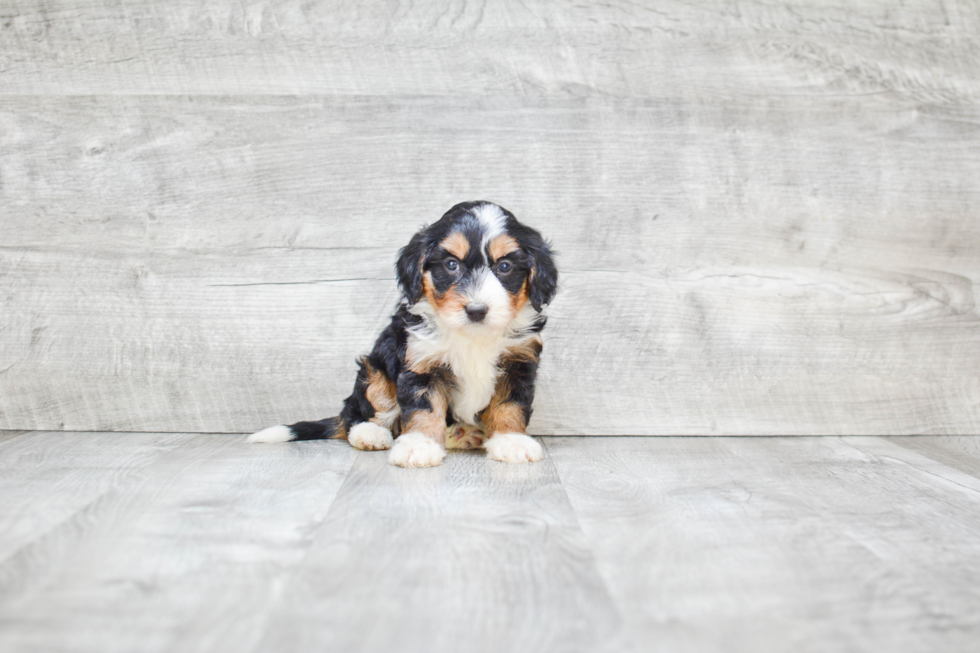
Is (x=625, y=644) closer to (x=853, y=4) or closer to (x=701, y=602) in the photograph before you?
(x=701, y=602)

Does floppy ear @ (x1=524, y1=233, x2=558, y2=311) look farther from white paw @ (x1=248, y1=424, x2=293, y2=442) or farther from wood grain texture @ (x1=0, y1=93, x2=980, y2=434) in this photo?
white paw @ (x1=248, y1=424, x2=293, y2=442)

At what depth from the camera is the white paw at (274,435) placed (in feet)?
10.0

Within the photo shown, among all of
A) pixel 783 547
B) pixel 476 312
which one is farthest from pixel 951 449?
pixel 476 312

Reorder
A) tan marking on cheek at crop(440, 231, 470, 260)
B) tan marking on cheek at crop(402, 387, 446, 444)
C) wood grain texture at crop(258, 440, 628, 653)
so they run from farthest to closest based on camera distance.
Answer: tan marking on cheek at crop(402, 387, 446, 444) → tan marking on cheek at crop(440, 231, 470, 260) → wood grain texture at crop(258, 440, 628, 653)

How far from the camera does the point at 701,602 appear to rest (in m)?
1.49

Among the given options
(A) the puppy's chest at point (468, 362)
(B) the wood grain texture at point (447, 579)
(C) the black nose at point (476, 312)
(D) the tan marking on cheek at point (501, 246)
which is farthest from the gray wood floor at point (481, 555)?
(D) the tan marking on cheek at point (501, 246)

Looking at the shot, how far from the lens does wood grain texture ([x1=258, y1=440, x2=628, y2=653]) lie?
4.37ft

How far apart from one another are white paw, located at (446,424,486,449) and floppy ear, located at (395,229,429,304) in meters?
0.55

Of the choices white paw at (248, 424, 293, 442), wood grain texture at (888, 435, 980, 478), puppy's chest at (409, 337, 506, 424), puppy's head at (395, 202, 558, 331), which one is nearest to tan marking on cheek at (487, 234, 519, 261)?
puppy's head at (395, 202, 558, 331)

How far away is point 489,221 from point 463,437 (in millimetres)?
863

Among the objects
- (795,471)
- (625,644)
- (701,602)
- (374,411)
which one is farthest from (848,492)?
(374,411)

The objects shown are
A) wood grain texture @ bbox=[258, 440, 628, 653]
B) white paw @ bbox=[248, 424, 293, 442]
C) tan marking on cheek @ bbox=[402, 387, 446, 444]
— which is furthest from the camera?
white paw @ bbox=[248, 424, 293, 442]

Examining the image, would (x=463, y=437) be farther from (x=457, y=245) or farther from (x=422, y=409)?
(x=457, y=245)

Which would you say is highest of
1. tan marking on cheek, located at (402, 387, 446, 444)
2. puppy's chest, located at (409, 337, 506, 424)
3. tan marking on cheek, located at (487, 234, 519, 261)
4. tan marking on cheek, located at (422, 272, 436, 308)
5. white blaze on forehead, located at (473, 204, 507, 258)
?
white blaze on forehead, located at (473, 204, 507, 258)
